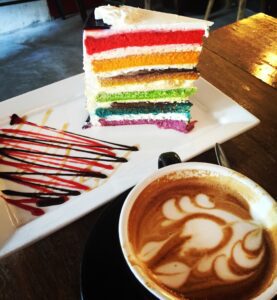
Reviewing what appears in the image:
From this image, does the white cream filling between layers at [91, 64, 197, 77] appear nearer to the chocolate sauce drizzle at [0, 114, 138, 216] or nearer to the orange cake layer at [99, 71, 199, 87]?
the orange cake layer at [99, 71, 199, 87]

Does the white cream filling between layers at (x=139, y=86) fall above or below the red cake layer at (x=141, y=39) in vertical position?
below

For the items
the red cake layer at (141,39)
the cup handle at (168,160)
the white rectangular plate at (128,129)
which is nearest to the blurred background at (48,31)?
the white rectangular plate at (128,129)

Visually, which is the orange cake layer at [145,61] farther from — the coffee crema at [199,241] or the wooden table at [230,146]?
the coffee crema at [199,241]

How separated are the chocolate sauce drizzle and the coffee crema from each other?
39cm

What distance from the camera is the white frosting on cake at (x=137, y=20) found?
96 cm

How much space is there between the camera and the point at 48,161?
3.42 ft

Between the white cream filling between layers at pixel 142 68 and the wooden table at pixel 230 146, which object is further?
the white cream filling between layers at pixel 142 68

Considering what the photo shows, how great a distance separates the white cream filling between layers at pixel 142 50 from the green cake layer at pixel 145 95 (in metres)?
0.15

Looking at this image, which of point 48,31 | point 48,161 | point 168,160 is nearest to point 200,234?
point 168,160

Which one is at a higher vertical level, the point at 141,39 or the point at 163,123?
the point at 141,39

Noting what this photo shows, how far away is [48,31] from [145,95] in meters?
2.26

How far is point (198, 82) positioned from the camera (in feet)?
3.97

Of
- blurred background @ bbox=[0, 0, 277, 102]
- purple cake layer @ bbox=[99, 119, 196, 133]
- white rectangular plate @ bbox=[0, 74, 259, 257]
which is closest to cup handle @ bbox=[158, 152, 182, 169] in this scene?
white rectangular plate @ bbox=[0, 74, 259, 257]

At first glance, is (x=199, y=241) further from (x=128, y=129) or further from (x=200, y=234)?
(x=128, y=129)
